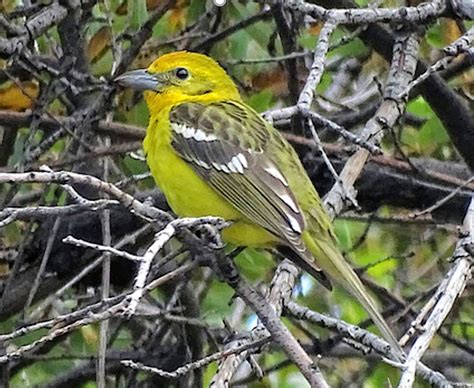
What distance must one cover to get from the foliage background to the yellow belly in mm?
255

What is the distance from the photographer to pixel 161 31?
204 inches

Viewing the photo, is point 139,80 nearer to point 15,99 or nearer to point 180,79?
point 180,79

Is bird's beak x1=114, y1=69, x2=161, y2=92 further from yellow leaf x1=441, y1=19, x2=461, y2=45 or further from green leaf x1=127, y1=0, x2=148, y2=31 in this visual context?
yellow leaf x1=441, y1=19, x2=461, y2=45

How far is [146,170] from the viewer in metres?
4.91

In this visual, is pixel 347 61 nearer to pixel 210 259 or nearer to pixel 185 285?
pixel 185 285

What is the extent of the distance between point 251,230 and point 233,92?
109 cm

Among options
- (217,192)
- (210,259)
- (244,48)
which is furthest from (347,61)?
(210,259)

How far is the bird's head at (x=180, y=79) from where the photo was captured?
4738 mm

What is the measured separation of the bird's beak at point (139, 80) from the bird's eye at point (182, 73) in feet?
0.37

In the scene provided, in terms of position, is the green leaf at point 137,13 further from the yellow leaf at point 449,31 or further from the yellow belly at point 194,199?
the yellow leaf at point 449,31

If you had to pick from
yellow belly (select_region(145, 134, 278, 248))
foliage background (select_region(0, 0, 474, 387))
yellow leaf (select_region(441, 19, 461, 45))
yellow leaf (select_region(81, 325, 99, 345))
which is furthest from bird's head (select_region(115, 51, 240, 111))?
yellow leaf (select_region(81, 325, 99, 345))

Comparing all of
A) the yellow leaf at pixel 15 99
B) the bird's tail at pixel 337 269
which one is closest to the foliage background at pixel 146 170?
the yellow leaf at pixel 15 99

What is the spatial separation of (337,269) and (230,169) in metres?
0.67

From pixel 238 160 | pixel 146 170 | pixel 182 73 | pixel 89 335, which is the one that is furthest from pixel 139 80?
pixel 89 335
